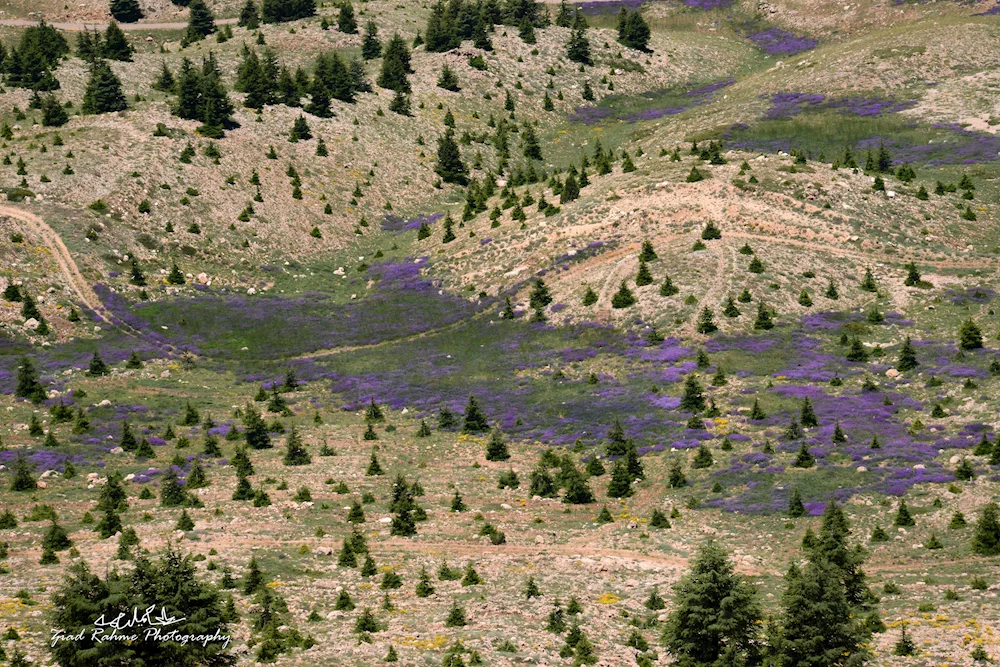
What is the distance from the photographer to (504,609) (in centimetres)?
5497

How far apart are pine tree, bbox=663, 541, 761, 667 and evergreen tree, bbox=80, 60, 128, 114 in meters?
103

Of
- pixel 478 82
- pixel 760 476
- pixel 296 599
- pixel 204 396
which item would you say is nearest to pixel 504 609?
pixel 296 599

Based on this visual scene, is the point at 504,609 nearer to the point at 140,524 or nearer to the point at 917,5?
the point at 140,524

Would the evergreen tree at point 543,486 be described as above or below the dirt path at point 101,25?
below

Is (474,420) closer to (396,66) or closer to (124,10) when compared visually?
(396,66)

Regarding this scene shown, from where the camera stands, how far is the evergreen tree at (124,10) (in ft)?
600

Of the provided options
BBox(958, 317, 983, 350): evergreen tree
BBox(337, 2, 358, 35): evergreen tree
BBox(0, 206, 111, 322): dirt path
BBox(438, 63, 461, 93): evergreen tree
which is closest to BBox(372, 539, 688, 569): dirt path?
BBox(958, 317, 983, 350): evergreen tree

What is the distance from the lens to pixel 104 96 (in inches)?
5108

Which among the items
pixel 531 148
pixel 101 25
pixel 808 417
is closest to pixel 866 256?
pixel 808 417

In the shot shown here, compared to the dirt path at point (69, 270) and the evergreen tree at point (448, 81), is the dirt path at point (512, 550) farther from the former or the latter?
the evergreen tree at point (448, 81)

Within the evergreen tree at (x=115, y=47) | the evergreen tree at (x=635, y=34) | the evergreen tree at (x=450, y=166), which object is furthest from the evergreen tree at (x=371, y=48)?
the evergreen tree at (x=635, y=34)

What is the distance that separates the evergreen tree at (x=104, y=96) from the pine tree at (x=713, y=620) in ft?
339

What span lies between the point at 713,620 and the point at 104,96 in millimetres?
106140

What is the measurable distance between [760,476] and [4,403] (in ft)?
178
